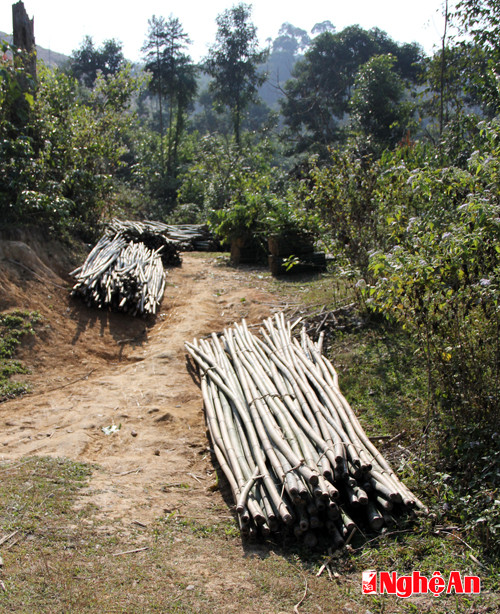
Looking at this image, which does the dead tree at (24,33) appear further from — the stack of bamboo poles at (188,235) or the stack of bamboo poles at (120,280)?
the stack of bamboo poles at (188,235)

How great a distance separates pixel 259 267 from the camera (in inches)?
394

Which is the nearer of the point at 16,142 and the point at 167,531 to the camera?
the point at 167,531

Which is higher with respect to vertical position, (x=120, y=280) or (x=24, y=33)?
(x=24, y=33)

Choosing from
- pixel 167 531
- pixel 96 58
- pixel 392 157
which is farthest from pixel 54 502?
pixel 96 58

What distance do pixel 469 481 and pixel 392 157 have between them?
3.89 meters

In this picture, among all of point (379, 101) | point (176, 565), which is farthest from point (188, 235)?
point (176, 565)

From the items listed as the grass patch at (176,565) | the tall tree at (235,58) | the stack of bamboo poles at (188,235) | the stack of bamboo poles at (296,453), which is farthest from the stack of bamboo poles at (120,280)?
the tall tree at (235,58)

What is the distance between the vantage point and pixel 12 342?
5.79 meters

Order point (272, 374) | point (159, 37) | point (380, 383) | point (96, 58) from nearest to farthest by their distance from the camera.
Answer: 1. point (272, 374)
2. point (380, 383)
3. point (159, 37)
4. point (96, 58)

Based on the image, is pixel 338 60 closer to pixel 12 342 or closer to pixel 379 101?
pixel 379 101

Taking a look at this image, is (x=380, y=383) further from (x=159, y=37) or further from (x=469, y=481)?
(x=159, y=37)

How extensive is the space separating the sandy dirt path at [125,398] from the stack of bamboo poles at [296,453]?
1.11 ft

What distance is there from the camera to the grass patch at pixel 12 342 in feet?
16.9

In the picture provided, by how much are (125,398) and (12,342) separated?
1708 mm
